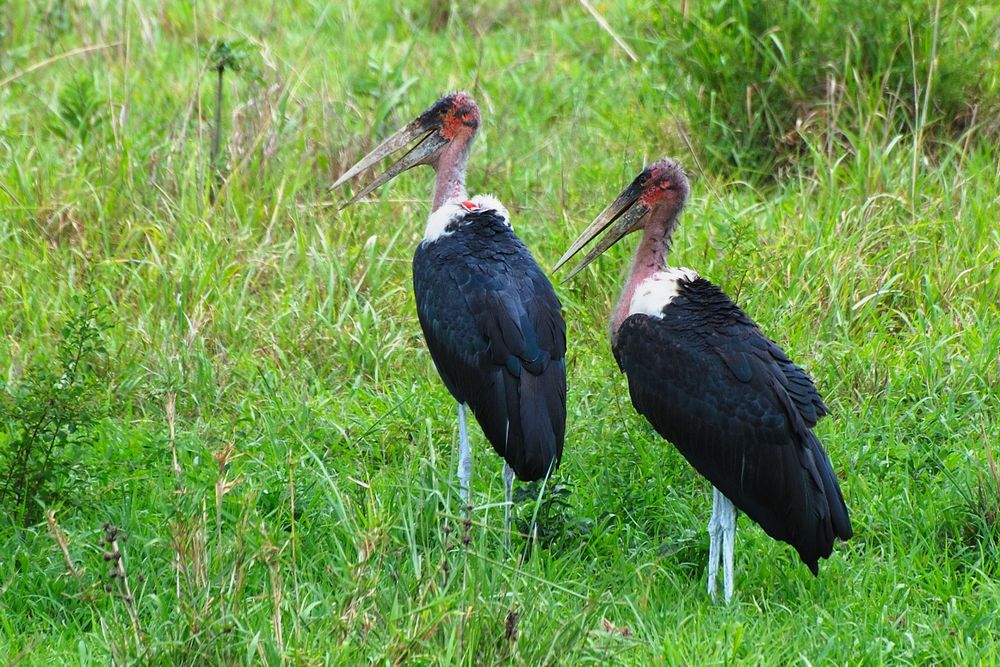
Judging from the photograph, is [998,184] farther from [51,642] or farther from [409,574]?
[51,642]

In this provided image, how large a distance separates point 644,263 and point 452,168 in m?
0.95

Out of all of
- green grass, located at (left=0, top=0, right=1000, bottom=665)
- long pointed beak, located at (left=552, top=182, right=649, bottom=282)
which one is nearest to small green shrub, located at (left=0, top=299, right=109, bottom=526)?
green grass, located at (left=0, top=0, right=1000, bottom=665)

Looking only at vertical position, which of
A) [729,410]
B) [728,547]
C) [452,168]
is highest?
[452,168]

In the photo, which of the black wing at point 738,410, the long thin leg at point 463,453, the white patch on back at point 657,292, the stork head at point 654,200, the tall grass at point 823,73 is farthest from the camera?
the tall grass at point 823,73

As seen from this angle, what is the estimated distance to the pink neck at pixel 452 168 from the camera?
16.4 feet

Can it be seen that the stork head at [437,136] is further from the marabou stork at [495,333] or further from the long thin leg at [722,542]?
the long thin leg at [722,542]

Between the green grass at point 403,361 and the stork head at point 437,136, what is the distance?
483 millimetres

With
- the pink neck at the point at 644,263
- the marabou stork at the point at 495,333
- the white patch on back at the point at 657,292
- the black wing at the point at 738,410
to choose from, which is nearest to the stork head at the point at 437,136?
the marabou stork at the point at 495,333

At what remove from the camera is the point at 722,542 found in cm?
393

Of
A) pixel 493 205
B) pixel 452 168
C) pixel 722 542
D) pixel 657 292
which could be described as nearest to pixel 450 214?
pixel 493 205

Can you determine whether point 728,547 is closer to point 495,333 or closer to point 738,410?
point 738,410

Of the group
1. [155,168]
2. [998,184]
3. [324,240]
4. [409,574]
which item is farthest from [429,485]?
[998,184]

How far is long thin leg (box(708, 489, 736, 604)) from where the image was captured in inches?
147

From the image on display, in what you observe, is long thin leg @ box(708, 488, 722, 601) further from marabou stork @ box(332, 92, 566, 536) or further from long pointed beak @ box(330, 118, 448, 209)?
long pointed beak @ box(330, 118, 448, 209)
